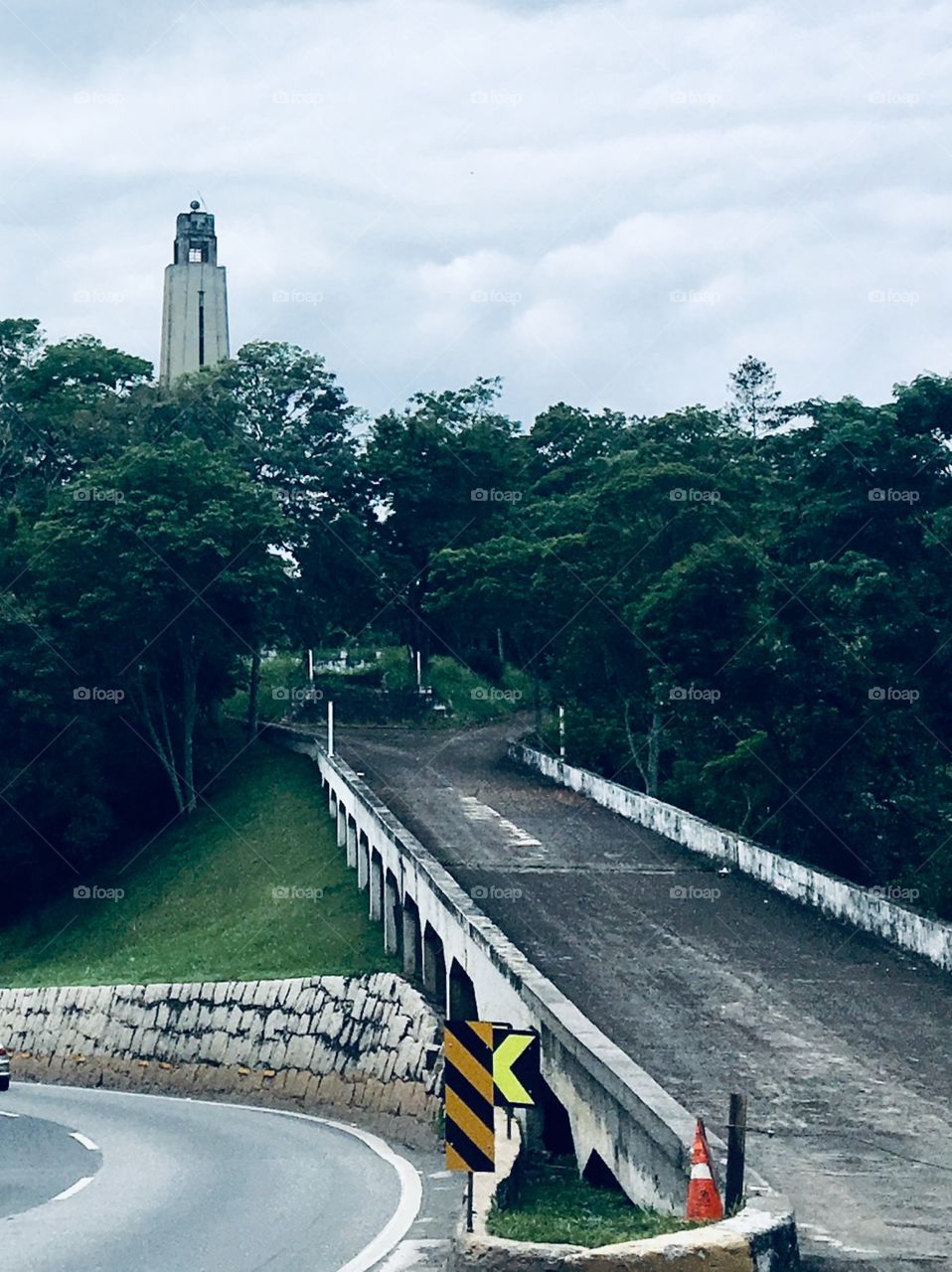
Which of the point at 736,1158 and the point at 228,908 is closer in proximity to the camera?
the point at 736,1158

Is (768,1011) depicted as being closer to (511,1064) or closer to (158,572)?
(511,1064)

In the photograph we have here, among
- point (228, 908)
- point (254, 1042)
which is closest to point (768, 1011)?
point (254, 1042)

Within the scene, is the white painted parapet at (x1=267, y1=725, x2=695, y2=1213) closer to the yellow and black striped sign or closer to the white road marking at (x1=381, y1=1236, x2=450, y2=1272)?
the yellow and black striped sign

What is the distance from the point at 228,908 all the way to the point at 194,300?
142ft

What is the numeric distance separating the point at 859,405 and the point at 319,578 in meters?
34.2

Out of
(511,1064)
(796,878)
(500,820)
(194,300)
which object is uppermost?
(194,300)

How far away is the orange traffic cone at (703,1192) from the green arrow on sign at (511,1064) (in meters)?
1.69

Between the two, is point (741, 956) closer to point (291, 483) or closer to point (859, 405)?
point (859, 405)

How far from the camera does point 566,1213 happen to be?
14.2m

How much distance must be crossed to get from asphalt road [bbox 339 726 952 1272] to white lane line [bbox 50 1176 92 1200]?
5823 millimetres

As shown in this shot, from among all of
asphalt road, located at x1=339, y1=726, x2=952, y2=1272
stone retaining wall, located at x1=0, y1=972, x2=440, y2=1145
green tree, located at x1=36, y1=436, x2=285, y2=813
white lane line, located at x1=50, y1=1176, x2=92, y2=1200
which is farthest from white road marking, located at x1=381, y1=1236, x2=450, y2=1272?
green tree, located at x1=36, y1=436, x2=285, y2=813

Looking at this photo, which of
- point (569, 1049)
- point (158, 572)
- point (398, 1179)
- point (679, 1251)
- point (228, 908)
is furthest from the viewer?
point (158, 572)

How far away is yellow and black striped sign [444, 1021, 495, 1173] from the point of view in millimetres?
12680

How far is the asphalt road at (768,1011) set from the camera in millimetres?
12633
